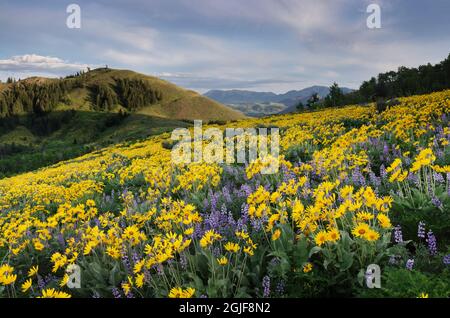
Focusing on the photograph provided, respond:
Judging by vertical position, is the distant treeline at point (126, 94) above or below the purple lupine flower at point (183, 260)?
above

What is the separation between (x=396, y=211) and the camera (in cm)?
443

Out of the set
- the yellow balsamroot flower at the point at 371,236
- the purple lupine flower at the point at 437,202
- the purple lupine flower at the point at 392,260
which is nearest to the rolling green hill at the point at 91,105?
the purple lupine flower at the point at 437,202

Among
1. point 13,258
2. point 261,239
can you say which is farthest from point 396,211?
point 13,258

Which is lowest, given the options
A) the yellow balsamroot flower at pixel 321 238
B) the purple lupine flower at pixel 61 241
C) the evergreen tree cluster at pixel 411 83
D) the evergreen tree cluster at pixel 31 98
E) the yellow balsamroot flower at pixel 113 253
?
the purple lupine flower at pixel 61 241

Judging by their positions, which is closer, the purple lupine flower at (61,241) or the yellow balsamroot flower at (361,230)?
the yellow balsamroot flower at (361,230)

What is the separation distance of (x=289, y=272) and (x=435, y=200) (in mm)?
1886

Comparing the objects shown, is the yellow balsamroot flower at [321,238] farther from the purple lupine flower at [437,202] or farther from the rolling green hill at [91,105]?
the rolling green hill at [91,105]

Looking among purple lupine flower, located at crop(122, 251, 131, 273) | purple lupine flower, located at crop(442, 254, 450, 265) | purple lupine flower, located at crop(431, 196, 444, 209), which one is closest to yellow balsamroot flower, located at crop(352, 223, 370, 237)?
purple lupine flower, located at crop(442, 254, 450, 265)

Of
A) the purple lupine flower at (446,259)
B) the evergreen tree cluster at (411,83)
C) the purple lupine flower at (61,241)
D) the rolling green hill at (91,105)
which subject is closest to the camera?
the purple lupine flower at (446,259)

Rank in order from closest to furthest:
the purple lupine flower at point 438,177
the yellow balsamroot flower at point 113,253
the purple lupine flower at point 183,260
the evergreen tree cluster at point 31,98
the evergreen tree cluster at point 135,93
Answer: the purple lupine flower at point 183,260
the yellow balsamroot flower at point 113,253
the purple lupine flower at point 438,177
the evergreen tree cluster at point 31,98
the evergreen tree cluster at point 135,93

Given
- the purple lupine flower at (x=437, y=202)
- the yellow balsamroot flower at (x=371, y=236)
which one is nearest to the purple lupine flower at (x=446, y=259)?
the yellow balsamroot flower at (x=371, y=236)

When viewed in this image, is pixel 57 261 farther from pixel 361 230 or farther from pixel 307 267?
pixel 361 230

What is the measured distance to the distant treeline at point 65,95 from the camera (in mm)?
137500
